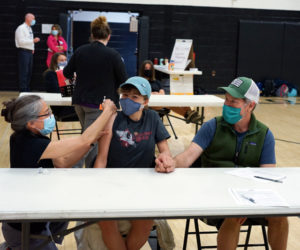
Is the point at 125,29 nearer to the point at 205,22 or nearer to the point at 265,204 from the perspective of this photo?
the point at 205,22

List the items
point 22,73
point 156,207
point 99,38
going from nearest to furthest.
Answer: point 156,207, point 99,38, point 22,73

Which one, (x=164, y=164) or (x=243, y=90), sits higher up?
(x=243, y=90)

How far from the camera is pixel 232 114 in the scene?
8.36ft

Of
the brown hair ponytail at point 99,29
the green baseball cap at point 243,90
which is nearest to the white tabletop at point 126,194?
the green baseball cap at point 243,90

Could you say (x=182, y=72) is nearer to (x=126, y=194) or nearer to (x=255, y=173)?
(x=255, y=173)

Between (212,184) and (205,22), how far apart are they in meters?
10.3

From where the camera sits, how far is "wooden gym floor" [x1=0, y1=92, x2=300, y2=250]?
125 inches

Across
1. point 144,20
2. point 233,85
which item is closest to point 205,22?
point 144,20

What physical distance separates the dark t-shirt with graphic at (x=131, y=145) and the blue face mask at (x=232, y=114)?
45 cm

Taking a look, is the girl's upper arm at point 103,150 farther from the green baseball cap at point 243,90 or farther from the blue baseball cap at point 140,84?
the green baseball cap at point 243,90

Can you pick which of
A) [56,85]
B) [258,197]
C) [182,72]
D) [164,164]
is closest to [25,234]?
[164,164]

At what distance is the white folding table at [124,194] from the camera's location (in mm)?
1750

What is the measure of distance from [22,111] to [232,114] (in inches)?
46.5

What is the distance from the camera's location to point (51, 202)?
1.82m
